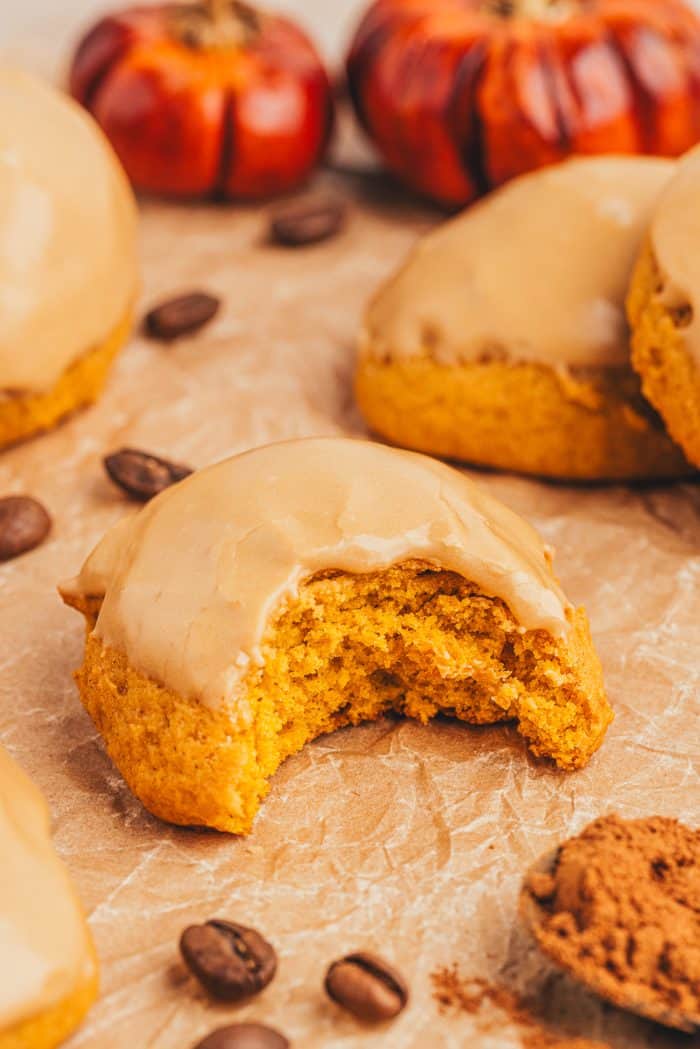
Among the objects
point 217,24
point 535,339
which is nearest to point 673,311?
point 535,339

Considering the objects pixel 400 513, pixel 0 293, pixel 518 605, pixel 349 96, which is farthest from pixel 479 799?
pixel 349 96

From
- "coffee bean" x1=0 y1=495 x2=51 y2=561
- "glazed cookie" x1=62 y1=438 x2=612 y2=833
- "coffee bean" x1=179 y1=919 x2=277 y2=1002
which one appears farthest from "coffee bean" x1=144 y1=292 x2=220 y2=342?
"coffee bean" x1=179 y1=919 x2=277 y2=1002

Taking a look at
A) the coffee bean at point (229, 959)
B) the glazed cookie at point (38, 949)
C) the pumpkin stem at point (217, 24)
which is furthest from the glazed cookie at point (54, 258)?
the coffee bean at point (229, 959)

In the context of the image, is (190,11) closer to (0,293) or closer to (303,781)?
(0,293)

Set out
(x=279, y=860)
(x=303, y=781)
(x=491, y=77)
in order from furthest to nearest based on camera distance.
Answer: (x=491, y=77)
(x=303, y=781)
(x=279, y=860)

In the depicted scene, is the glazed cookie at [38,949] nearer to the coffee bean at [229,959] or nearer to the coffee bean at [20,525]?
the coffee bean at [229,959]

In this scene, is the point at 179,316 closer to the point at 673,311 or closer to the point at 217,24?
the point at 217,24

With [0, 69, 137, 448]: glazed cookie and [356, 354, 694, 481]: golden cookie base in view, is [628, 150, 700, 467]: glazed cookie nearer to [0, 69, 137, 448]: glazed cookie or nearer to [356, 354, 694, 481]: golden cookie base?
[356, 354, 694, 481]: golden cookie base

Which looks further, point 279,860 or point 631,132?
point 631,132
